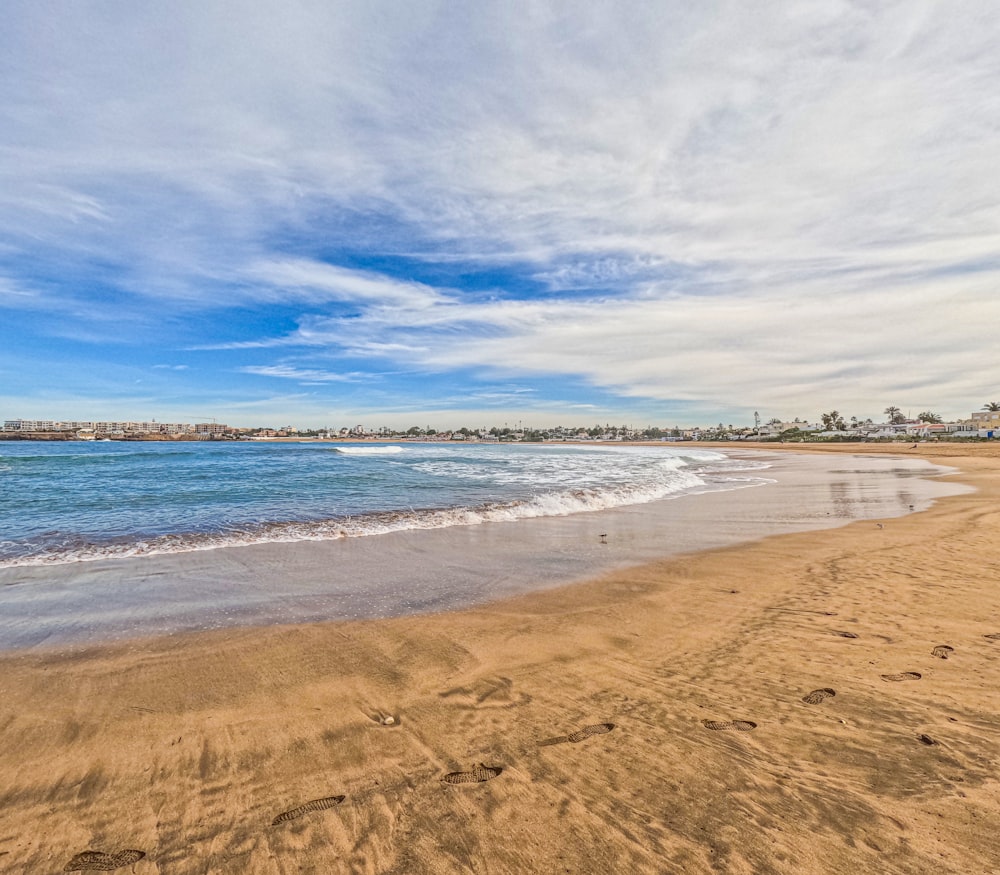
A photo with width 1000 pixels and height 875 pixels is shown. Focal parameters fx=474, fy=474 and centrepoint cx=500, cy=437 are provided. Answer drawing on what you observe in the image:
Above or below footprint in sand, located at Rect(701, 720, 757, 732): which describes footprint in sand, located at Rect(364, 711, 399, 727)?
below

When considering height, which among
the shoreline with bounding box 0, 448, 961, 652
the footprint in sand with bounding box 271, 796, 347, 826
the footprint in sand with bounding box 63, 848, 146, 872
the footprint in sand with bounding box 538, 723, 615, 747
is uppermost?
the footprint in sand with bounding box 63, 848, 146, 872

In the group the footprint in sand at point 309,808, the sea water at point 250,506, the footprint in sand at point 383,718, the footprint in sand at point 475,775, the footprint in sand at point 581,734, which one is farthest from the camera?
the sea water at point 250,506

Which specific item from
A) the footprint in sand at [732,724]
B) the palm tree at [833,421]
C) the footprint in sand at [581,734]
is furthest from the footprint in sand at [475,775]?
the palm tree at [833,421]

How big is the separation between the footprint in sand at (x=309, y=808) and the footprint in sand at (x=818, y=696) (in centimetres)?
356

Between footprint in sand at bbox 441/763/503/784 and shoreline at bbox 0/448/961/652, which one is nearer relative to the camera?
footprint in sand at bbox 441/763/503/784

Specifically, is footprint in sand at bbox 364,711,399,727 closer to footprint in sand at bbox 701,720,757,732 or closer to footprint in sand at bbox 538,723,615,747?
footprint in sand at bbox 538,723,615,747

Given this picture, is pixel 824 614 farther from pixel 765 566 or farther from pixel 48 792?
pixel 48 792

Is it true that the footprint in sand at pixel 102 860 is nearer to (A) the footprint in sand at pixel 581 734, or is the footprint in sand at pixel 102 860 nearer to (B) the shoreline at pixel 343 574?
(A) the footprint in sand at pixel 581 734

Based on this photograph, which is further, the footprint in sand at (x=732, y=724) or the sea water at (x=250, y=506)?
the sea water at (x=250, y=506)

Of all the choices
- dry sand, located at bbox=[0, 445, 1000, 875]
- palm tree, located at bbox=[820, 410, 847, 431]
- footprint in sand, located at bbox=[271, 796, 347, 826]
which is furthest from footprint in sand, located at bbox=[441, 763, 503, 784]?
palm tree, located at bbox=[820, 410, 847, 431]

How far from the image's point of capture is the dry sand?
2.46m

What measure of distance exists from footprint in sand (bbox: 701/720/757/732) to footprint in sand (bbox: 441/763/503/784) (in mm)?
1609

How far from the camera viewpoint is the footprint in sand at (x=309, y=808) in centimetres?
269

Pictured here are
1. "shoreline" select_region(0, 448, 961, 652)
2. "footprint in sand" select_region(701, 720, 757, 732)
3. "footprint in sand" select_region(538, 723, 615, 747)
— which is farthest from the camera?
"shoreline" select_region(0, 448, 961, 652)
